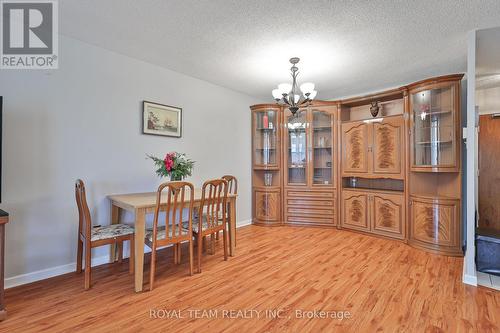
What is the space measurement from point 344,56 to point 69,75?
3122 mm

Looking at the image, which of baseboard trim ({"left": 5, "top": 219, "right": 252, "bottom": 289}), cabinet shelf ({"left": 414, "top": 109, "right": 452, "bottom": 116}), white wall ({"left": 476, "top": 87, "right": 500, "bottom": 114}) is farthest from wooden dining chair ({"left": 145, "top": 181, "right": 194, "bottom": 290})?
white wall ({"left": 476, "top": 87, "right": 500, "bottom": 114})

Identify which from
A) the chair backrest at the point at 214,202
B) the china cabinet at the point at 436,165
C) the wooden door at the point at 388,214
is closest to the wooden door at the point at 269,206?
the wooden door at the point at 388,214

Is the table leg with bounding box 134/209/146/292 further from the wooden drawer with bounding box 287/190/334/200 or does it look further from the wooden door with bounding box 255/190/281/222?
the wooden drawer with bounding box 287/190/334/200

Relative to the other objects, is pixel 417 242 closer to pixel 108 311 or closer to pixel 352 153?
pixel 352 153

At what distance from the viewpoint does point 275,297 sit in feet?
6.78

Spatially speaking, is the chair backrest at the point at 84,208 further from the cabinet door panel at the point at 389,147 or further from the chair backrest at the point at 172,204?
the cabinet door panel at the point at 389,147

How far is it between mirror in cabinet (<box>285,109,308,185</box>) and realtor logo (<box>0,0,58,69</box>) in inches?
137

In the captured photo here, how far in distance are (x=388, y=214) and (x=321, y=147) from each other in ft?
5.09

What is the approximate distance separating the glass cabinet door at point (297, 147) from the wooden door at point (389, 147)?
45.9 inches

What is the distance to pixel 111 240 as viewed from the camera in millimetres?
2324

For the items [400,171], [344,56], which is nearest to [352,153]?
[400,171]

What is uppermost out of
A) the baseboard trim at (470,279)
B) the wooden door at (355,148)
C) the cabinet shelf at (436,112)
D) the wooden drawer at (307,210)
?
the cabinet shelf at (436,112)

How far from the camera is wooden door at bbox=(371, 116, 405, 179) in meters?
3.60

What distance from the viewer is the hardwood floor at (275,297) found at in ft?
5.61
